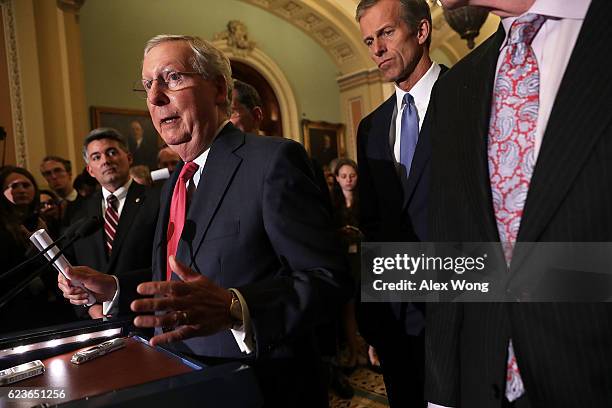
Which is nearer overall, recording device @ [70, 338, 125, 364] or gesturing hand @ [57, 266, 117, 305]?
recording device @ [70, 338, 125, 364]

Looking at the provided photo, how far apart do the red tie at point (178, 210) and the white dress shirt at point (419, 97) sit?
74 cm

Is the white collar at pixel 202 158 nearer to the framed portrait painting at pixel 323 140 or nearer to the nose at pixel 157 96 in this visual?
the nose at pixel 157 96

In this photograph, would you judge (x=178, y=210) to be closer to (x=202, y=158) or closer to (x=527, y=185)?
(x=202, y=158)

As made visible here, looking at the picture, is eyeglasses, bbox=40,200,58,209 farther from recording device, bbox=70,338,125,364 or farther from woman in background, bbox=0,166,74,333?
recording device, bbox=70,338,125,364

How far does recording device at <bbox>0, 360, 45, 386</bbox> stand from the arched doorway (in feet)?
28.6

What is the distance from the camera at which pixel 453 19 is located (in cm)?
505

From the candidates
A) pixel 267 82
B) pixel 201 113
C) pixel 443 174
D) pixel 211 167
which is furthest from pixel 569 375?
pixel 267 82

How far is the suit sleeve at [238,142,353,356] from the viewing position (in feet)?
3.82

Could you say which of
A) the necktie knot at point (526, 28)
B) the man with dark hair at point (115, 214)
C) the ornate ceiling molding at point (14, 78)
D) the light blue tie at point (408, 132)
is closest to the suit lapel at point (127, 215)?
the man with dark hair at point (115, 214)

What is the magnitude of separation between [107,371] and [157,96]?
2.57ft

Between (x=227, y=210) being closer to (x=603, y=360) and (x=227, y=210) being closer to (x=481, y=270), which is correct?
(x=481, y=270)

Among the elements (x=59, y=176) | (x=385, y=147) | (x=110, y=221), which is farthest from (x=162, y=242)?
(x=59, y=176)

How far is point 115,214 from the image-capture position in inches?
113

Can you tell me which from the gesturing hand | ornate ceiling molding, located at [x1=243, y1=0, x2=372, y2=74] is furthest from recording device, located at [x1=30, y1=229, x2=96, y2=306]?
ornate ceiling molding, located at [x1=243, y1=0, x2=372, y2=74]
